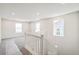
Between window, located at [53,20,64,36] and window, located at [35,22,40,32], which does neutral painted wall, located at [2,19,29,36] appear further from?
window, located at [53,20,64,36]

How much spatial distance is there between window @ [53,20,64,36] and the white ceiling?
13 cm

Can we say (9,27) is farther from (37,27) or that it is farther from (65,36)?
(65,36)

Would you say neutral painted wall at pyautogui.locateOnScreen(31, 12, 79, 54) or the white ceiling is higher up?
the white ceiling

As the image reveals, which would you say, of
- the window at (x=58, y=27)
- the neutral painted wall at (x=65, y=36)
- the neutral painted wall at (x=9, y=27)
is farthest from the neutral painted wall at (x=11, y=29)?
the window at (x=58, y=27)

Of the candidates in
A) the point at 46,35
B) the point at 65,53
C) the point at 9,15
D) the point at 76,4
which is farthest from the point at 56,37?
the point at 9,15

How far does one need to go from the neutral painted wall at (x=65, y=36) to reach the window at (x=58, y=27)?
0.05m

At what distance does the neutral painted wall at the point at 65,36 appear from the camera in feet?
5.57

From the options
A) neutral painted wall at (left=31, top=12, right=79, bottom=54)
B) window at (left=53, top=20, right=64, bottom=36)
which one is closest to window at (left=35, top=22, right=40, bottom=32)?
neutral painted wall at (left=31, top=12, right=79, bottom=54)

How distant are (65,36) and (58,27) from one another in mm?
179

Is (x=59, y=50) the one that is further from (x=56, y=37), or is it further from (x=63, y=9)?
(x=63, y=9)

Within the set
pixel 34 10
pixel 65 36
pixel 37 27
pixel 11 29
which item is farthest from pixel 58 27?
pixel 11 29

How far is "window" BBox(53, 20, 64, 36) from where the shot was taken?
1717 millimetres

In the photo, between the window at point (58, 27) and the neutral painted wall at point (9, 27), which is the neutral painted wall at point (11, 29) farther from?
the window at point (58, 27)

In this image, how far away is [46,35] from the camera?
172cm
